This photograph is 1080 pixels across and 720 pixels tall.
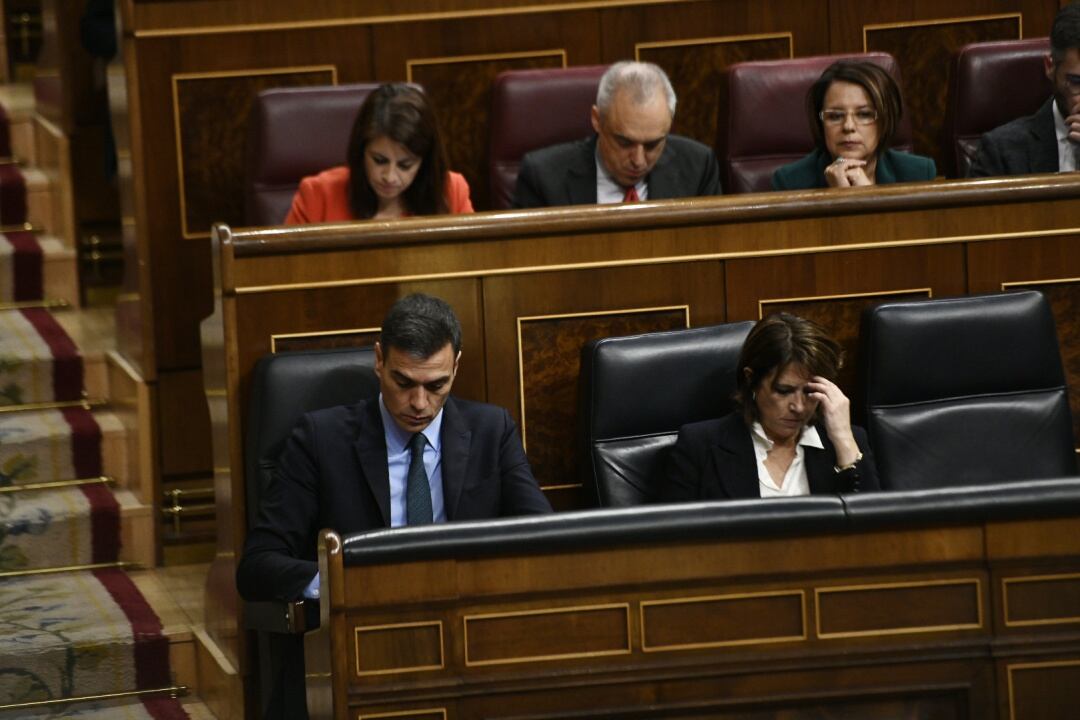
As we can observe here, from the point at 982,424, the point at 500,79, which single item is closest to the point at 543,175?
the point at 500,79

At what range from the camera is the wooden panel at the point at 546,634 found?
121cm

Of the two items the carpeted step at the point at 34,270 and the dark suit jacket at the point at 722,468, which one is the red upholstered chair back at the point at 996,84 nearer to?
the dark suit jacket at the point at 722,468

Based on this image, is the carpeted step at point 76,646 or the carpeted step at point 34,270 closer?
the carpeted step at point 76,646

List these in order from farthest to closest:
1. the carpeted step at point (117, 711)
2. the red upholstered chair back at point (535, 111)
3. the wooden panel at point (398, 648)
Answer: the red upholstered chair back at point (535, 111), the carpeted step at point (117, 711), the wooden panel at point (398, 648)

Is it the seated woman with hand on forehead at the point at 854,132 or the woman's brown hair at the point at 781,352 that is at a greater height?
the seated woman with hand on forehead at the point at 854,132

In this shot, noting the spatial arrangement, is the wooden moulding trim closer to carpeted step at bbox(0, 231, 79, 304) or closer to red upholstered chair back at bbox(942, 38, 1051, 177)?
red upholstered chair back at bbox(942, 38, 1051, 177)

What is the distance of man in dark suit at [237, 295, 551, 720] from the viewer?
1.48 metres

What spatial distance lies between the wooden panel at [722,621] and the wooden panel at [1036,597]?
0.14 meters

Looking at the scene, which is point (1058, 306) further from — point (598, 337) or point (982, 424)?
point (598, 337)

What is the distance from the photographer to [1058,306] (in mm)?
1749

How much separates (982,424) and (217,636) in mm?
725

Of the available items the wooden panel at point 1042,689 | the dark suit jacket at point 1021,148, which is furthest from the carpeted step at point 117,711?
the dark suit jacket at point 1021,148

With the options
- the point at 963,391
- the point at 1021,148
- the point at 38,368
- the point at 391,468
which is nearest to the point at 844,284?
the point at 963,391

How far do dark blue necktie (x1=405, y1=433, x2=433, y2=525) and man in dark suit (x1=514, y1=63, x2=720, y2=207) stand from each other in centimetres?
45
